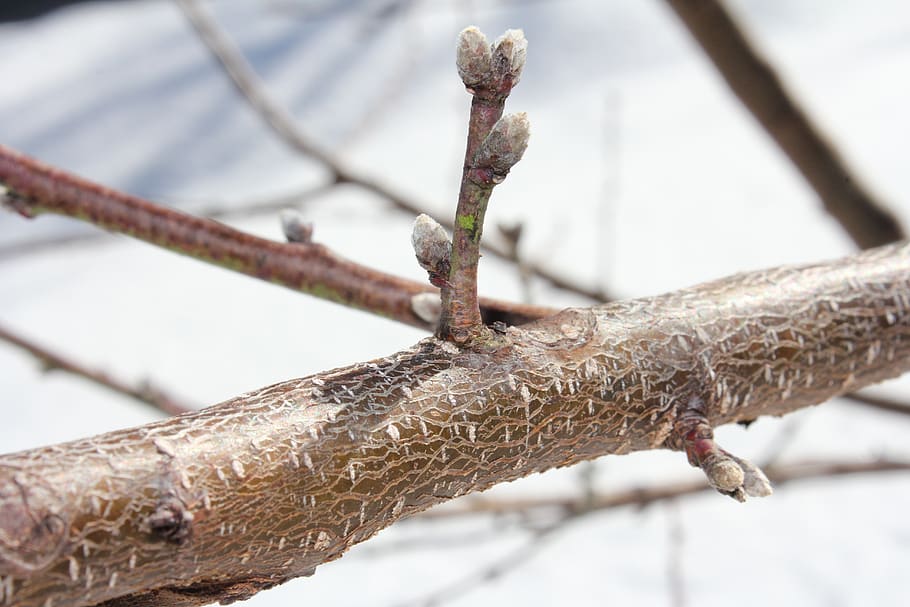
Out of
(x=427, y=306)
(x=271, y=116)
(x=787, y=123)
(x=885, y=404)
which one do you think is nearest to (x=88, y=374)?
(x=271, y=116)

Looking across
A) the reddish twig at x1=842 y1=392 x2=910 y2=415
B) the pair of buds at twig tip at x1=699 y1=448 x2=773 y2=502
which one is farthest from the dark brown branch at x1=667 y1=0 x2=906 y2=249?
the pair of buds at twig tip at x1=699 y1=448 x2=773 y2=502

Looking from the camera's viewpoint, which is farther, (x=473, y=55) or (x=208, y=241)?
(x=208, y=241)

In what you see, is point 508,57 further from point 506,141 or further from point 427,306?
point 427,306

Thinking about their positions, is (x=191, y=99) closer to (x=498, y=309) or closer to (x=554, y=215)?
(x=554, y=215)

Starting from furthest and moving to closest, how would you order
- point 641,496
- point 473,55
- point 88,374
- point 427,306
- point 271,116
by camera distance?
point 641,496
point 271,116
point 88,374
point 427,306
point 473,55

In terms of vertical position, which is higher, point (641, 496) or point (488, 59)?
point (488, 59)

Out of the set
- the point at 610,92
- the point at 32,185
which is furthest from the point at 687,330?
the point at 610,92

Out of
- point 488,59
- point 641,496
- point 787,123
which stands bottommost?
point 641,496
